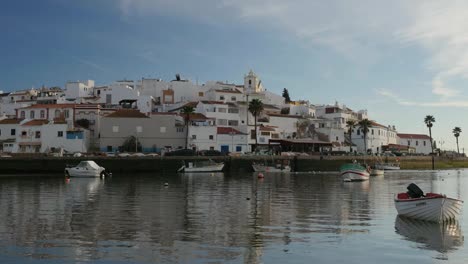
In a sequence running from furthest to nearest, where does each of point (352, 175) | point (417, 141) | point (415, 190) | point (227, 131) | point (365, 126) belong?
point (417, 141) → point (365, 126) → point (227, 131) → point (352, 175) → point (415, 190)

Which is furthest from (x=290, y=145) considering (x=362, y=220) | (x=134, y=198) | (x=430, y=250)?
(x=430, y=250)

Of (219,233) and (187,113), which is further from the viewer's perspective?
(187,113)

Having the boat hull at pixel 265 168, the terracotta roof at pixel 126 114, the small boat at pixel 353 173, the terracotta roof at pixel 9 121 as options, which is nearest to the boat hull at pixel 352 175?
the small boat at pixel 353 173

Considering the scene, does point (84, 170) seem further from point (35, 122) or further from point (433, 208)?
point (433, 208)

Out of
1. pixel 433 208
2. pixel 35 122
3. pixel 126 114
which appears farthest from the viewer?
pixel 126 114

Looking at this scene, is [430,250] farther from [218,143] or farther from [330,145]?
[330,145]

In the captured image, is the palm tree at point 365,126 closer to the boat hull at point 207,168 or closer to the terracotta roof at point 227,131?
the terracotta roof at point 227,131

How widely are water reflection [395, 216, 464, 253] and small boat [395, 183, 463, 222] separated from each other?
30 cm

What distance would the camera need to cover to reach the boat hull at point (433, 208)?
23594 mm

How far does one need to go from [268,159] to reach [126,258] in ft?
243

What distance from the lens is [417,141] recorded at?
146 m

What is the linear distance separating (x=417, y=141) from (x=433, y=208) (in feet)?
425

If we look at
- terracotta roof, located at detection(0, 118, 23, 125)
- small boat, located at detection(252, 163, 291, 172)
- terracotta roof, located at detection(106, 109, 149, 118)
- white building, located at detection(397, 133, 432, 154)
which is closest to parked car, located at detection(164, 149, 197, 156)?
small boat, located at detection(252, 163, 291, 172)

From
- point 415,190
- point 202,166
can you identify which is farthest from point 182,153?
point 415,190
